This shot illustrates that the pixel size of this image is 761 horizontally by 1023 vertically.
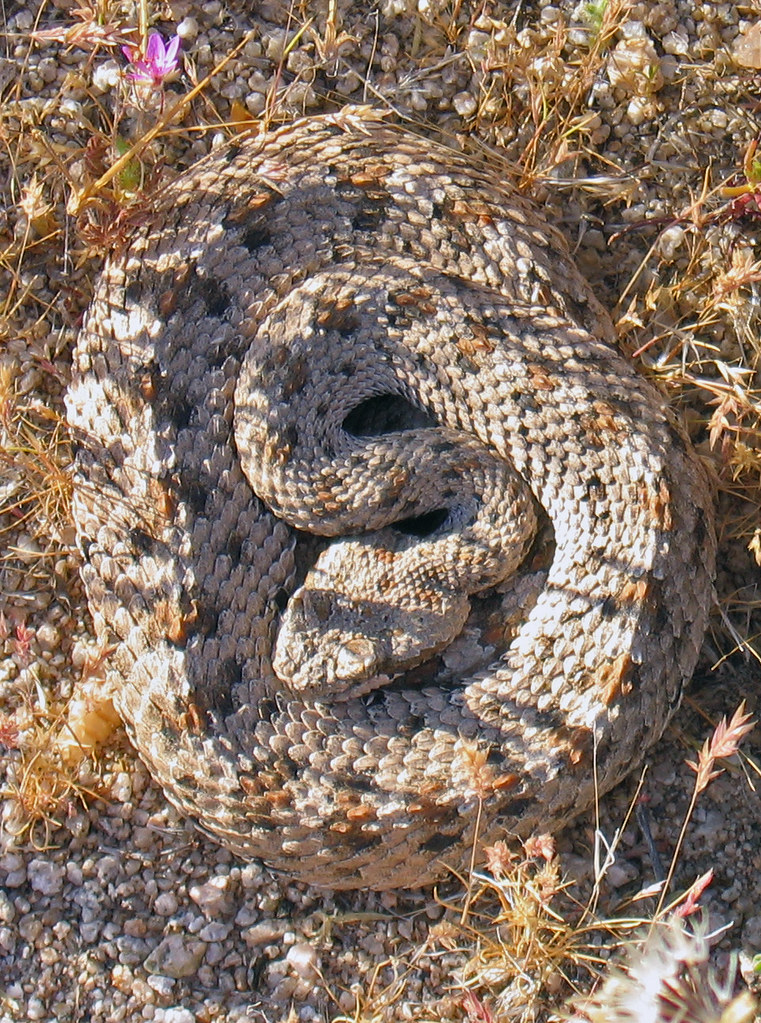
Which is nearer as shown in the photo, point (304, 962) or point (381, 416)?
point (304, 962)

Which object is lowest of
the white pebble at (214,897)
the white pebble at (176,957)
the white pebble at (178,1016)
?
the white pebble at (178,1016)

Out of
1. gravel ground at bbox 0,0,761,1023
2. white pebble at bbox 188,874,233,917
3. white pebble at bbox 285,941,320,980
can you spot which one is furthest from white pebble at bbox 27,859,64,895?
white pebble at bbox 285,941,320,980

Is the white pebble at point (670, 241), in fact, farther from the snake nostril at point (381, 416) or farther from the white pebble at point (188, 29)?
the white pebble at point (188, 29)

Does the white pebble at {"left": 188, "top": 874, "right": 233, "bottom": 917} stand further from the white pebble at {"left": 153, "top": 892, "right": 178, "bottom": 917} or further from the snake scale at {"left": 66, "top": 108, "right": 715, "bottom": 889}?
the snake scale at {"left": 66, "top": 108, "right": 715, "bottom": 889}

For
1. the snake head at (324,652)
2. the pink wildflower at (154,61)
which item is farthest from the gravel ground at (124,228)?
the snake head at (324,652)

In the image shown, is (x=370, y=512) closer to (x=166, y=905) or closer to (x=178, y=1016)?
(x=166, y=905)

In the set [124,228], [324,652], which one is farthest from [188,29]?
[324,652]
